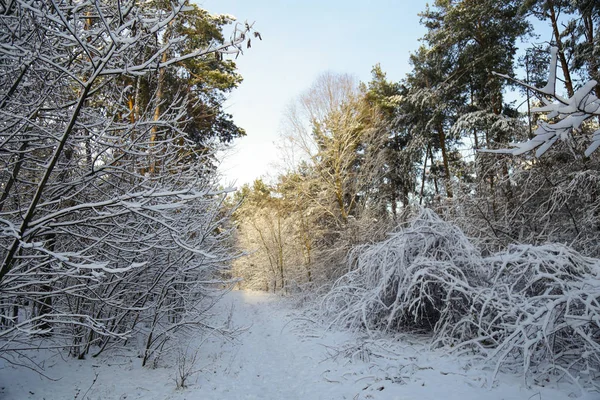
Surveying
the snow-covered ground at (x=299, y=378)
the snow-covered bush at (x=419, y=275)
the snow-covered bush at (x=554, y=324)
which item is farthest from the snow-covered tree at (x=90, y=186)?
the snow-covered bush at (x=554, y=324)

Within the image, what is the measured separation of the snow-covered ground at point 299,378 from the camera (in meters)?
3.55

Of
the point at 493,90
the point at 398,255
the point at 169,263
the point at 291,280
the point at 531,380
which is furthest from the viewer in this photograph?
the point at 291,280

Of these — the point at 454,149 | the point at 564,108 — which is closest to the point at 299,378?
the point at 564,108

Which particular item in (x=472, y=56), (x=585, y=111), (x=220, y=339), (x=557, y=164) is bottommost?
(x=220, y=339)

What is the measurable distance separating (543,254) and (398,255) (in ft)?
7.50

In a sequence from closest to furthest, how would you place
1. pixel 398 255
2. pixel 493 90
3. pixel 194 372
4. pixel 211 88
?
pixel 194 372
pixel 398 255
pixel 211 88
pixel 493 90

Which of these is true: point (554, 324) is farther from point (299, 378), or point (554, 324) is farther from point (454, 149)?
point (454, 149)

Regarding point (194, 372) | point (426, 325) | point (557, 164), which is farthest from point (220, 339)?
point (557, 164)

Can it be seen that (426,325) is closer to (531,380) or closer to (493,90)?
(531,380)

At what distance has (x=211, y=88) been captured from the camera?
1020cm

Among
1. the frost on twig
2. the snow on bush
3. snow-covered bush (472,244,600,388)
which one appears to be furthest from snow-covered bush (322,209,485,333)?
the frost on twig

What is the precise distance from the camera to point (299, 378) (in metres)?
4.88

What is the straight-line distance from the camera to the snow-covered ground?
11.6ft

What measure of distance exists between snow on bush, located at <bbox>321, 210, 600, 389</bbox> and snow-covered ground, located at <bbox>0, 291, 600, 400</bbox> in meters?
0.33
